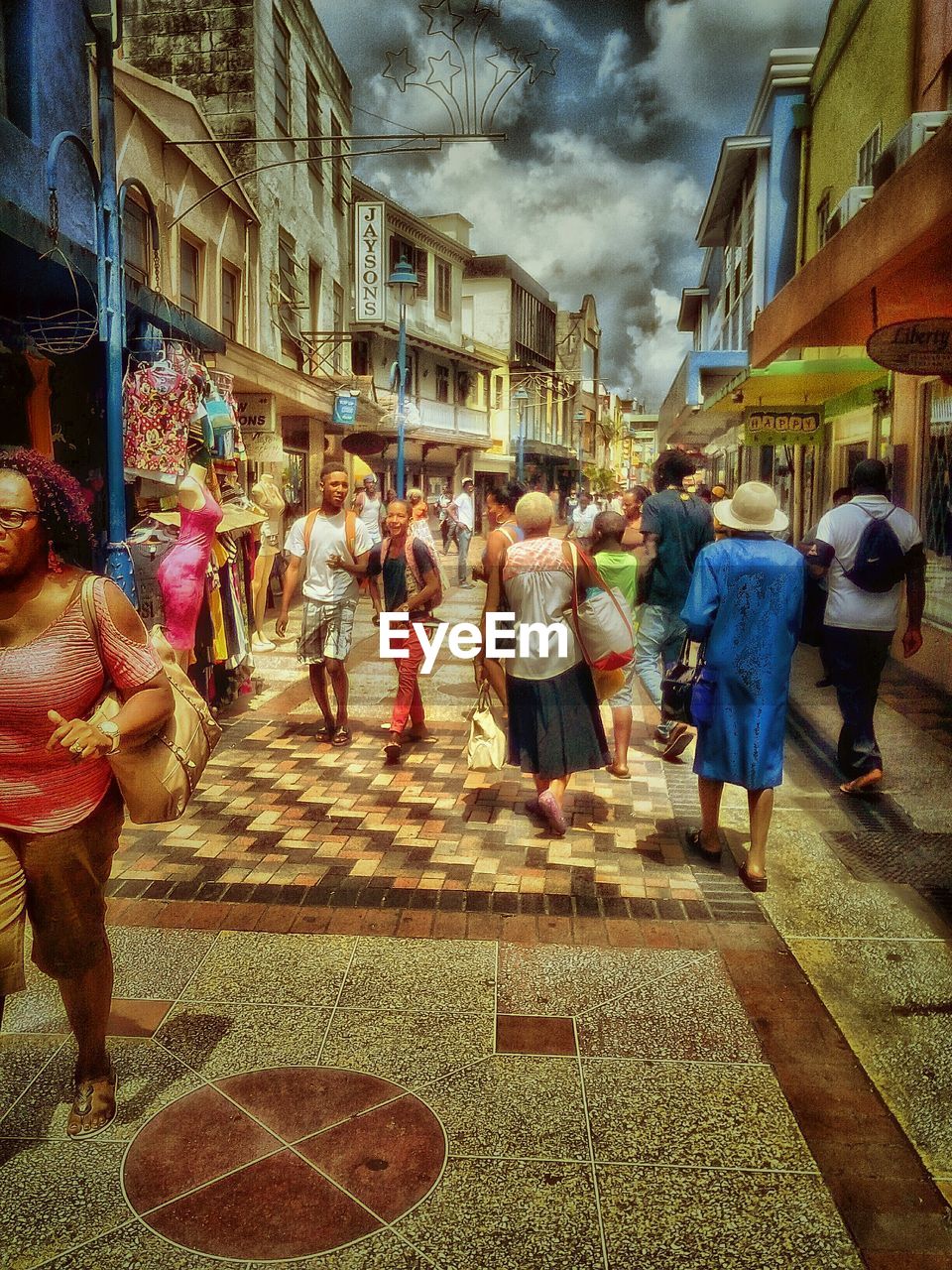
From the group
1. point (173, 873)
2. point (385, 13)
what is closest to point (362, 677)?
point (173, 873)

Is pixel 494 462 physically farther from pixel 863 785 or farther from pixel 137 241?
pixel 863 785

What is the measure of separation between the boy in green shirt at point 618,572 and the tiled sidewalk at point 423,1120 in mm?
2464

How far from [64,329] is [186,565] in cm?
222

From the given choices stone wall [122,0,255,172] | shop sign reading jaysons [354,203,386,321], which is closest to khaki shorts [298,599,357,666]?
stone wall [122,0,255,172]

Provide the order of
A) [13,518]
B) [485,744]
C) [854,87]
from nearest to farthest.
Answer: [13,518]
[485,744]
[854,87]

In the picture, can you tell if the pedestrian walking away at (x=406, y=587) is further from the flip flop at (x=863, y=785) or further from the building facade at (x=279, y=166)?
the building facade at (x=279, y=166)

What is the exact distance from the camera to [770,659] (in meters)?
4.50

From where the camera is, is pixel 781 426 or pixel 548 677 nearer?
pixel 548 677

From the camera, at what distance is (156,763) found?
9.10 ft

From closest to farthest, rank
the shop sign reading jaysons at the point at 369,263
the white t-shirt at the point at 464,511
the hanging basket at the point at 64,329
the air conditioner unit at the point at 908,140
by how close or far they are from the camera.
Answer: the hanging basket at the point at 64,329
the air conditioner unit at the point at 908,140
the white t-shirt at the point at 464,511
the shop sign reading jaysons at the point at 369,263

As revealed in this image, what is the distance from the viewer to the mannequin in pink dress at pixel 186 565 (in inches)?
249

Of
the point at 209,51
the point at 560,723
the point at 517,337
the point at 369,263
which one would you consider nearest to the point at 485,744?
the point at 560,723

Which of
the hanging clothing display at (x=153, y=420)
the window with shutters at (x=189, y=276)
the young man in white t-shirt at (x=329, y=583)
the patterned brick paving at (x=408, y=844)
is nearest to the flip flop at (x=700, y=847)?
the patterned brick paving at (x=408, y=844)

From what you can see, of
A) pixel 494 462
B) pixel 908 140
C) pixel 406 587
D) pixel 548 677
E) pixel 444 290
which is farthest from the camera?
pixel 494 462
